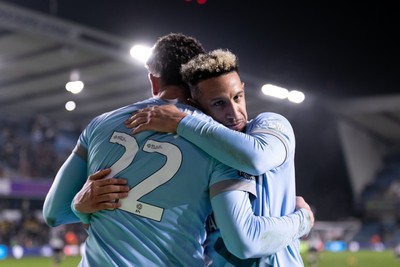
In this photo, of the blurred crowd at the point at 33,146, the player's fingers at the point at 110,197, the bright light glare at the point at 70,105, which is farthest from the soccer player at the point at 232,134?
the bright light glare at the point at 70,105

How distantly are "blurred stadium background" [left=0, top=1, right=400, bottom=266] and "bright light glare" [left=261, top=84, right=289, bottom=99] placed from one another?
→ 0.37 metres

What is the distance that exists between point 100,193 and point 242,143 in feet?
1.83

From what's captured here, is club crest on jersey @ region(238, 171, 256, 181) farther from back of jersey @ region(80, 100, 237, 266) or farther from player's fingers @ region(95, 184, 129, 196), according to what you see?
player's fingers @ region(95, 184, 129, 196)

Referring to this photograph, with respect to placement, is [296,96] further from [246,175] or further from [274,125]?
[246,175]

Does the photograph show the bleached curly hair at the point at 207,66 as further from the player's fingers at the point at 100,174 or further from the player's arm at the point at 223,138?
the player's fingers at the point at 100,174

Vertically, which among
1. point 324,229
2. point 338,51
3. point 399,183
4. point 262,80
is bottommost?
point 324,229

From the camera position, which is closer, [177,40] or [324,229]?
[177,40]

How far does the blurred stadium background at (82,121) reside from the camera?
22766 mm

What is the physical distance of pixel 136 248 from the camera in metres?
2.29

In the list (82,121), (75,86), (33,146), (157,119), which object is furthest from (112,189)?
(82,121)

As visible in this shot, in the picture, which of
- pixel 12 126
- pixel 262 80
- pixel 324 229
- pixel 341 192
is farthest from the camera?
pixel 341 192

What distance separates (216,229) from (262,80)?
19.4 meters

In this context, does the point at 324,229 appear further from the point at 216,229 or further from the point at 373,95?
the point at 216,229

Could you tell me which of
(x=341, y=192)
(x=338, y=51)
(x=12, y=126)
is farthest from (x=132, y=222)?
(x=341, y=192)
